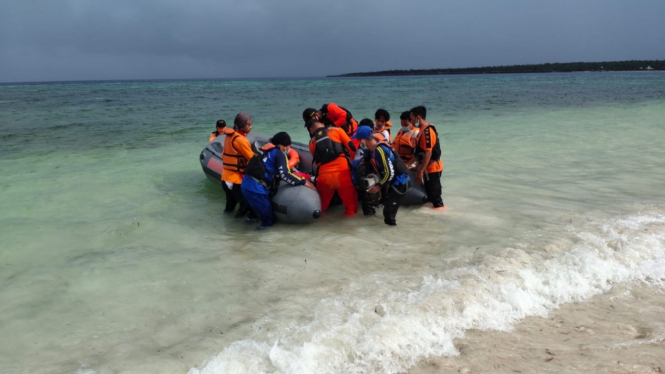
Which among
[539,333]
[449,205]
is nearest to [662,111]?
[449,205]

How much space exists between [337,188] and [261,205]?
970 millimetres

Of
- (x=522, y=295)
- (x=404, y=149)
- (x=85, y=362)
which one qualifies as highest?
(x=404, y=149)

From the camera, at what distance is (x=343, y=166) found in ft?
18.0

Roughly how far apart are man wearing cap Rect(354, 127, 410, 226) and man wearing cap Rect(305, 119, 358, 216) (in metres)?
0.30

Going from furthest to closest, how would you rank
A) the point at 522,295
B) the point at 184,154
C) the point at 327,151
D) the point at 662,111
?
the point at 662,111 < the point at 184,154 < the point at 327,151 < the point at 522,295

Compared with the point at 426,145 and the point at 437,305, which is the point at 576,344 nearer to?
the point at 437,305

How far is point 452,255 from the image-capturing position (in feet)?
14.5

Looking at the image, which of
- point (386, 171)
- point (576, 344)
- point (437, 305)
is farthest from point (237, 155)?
point (576, 344)

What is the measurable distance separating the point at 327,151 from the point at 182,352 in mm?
2976

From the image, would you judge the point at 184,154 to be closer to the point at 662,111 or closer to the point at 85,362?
the point at 85,362

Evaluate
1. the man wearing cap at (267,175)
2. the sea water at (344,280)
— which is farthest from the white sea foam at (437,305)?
the man wearing cap at (267,175)

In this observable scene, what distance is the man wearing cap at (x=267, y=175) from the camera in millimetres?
5215

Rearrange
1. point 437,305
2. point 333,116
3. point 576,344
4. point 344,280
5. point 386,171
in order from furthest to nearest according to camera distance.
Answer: point 333,116
point 386,171
point 344,280
point 437,305
point 576,344

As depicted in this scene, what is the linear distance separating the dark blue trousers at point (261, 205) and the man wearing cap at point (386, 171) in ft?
4.07
